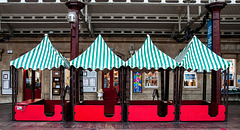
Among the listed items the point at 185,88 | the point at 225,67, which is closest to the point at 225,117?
the point at 225,67

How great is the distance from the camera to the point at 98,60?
9258 millimetres

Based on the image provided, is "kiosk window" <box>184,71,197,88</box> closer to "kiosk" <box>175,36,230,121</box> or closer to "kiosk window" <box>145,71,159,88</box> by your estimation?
"kiosk window" <box>145,71,159,88</box>

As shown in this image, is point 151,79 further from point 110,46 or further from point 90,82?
point 90,82

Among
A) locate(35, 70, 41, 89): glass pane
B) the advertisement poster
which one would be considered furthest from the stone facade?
locate(35, 70, 41, 89): glass pane

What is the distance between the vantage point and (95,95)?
1555 centimetres

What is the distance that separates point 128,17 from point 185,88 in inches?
256

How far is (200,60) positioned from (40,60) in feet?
22.2

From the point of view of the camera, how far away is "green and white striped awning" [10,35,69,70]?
911 cm

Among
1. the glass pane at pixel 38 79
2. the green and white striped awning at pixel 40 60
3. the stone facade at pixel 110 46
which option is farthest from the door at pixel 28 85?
the green and white striped awning at pixel 40 60

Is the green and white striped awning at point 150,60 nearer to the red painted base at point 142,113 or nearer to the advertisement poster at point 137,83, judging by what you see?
the red painted base at point 142,113

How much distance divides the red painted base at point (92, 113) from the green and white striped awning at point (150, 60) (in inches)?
76.6

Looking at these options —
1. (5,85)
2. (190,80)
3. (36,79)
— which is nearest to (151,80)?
(190,80)

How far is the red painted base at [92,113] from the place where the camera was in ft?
29.9

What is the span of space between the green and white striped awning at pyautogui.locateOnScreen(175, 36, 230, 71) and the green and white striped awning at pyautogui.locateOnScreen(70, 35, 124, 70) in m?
2.77
